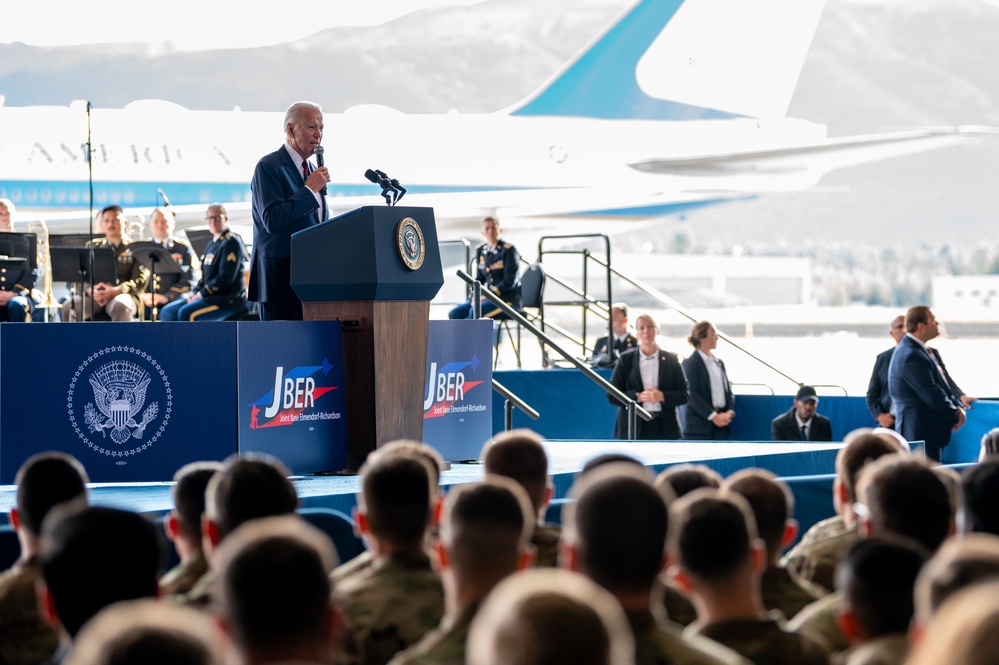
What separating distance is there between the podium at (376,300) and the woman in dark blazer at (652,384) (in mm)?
4813

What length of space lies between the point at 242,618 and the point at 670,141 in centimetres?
2732

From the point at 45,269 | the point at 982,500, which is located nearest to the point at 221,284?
the point at 45,269

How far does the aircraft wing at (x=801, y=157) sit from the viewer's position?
89.4 ft

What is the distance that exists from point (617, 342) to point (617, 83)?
1626 cm

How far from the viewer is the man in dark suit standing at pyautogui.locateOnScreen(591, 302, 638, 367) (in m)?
13.3

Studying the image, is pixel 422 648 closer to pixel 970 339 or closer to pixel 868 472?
pixel 868 472

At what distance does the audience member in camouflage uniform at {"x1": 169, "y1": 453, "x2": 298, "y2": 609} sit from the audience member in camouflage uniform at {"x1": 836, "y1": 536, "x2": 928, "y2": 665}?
1.36 m

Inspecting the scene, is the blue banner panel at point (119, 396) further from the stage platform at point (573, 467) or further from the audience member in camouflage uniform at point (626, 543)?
the audience member in camouflage uniform at point (626, 543)

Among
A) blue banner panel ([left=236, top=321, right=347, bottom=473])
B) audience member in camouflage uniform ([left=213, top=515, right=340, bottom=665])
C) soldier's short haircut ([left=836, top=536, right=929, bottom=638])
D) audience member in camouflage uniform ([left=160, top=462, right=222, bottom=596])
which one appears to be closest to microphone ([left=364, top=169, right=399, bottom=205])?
blue banner panel ([left=236, top=321, right=347, bottom=473])

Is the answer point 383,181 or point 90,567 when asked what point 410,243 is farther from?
point 90,567

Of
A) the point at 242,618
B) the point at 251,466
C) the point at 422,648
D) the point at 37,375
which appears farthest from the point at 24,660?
the point at 37,375

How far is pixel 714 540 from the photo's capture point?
2432mm

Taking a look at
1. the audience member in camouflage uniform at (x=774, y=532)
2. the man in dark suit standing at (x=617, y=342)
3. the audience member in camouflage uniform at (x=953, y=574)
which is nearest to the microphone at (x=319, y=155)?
the audience member in camouflage uniform at (x=774, y=532)

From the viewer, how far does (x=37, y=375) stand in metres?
5.49
